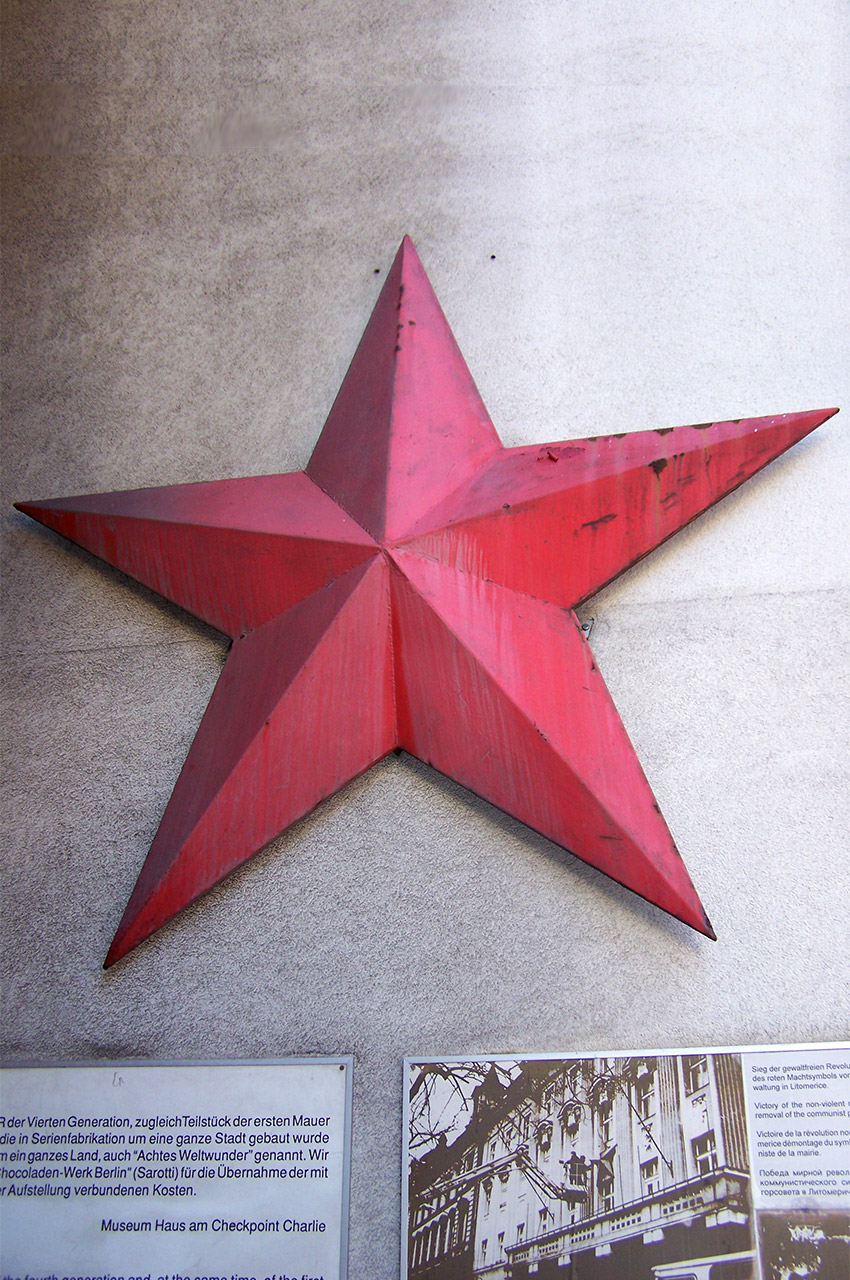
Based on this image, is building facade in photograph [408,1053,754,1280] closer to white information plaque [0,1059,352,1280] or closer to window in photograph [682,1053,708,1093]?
window in photograph [682,1053,708,1093]

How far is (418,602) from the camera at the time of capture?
1529mm

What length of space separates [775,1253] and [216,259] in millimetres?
2241

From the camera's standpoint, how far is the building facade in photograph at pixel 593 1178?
4.17 ft

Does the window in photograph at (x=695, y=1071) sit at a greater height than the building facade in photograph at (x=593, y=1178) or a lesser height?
greater

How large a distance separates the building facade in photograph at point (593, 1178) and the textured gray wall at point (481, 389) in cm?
6

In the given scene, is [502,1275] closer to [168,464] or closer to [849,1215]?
[849,1215]

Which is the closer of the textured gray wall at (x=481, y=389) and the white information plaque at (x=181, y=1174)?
the white information plaque at (x=181, y=1174)

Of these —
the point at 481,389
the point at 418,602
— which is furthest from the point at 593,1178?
the point at 481,389

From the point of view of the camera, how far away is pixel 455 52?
2.12 metres

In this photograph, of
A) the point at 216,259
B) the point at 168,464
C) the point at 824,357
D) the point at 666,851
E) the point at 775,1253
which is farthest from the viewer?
the point at 216,259

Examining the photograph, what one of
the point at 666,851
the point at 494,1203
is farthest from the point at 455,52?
the point at 494,1203

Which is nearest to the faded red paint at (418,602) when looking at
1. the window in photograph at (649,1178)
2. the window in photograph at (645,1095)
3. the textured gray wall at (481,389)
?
the textured gray wall at (481,389)

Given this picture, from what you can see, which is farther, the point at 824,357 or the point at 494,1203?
the point at 824,357

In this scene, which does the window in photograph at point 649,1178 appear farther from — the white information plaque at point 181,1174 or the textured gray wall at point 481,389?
the white information plaque at point 181,1174
